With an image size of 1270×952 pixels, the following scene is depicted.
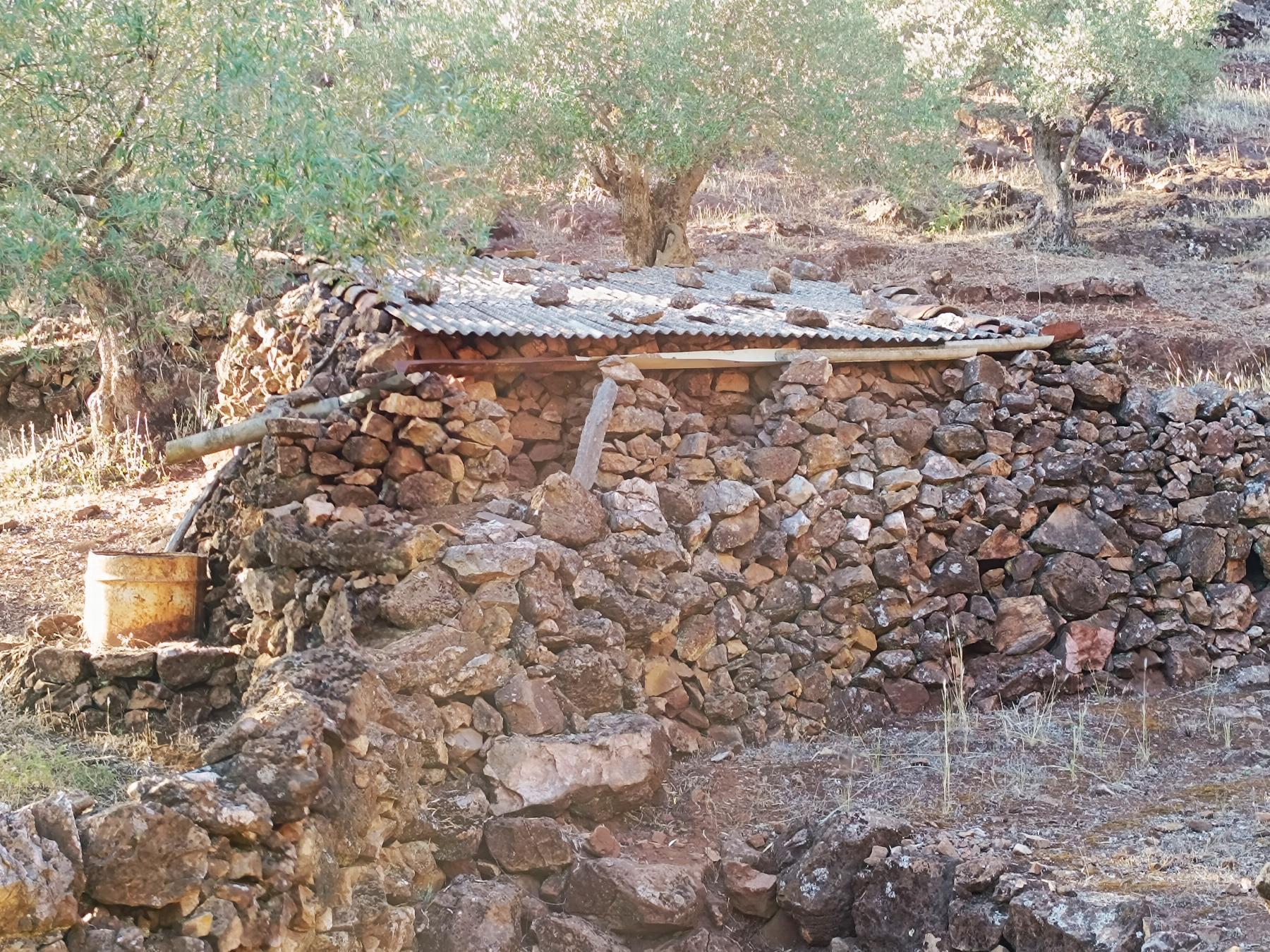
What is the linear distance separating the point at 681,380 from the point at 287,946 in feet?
14.7

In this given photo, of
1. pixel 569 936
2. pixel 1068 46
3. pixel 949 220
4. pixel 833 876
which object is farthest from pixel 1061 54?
pixel 569 936

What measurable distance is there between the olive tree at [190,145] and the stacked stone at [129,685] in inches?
80.0

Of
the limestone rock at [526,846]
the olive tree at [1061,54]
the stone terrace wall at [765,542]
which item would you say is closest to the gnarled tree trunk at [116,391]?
the stone terrace wall at [765,542]

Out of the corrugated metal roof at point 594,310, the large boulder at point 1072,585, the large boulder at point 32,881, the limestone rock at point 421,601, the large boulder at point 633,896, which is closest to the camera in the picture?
Answer: the large boulder at point 32,881

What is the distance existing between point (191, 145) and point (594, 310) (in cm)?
296

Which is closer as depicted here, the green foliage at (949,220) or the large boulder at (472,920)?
the large boulder at (472,920)

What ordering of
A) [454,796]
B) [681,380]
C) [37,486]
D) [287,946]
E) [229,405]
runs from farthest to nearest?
[37,486] → [229,405] → [681,380] → [454,796] → [287,946]

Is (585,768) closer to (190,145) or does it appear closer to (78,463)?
(190,145)

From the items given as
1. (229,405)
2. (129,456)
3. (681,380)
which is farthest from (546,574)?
(129,456)

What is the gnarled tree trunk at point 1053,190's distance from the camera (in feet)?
59.5

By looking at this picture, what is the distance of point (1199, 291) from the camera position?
16172 mm

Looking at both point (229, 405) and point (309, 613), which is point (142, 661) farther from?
point (229, 405)

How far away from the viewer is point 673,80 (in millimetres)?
12641

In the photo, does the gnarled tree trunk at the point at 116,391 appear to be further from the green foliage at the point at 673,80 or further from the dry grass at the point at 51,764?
the dry grass at the point at 51,764
